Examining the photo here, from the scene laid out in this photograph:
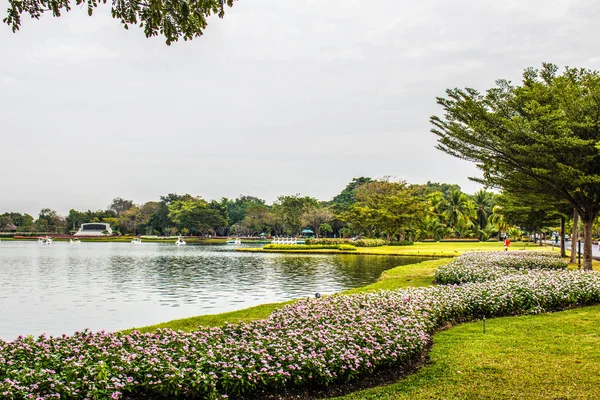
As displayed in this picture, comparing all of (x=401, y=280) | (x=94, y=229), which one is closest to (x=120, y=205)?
(x=94, y=229)

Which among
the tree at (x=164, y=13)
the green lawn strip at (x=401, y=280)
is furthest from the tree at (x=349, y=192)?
the tree at (x=164, y=13)

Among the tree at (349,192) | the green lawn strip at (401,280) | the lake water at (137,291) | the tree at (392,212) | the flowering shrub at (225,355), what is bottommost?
the lake water at (137,291)

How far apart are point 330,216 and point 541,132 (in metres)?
67.4

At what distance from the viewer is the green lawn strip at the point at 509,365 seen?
6.00m

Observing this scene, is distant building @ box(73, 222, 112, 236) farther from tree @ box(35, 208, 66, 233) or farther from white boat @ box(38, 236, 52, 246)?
white boat @ box(38, 236, 52, 246)

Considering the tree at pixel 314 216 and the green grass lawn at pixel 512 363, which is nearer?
the green grass lawn at pixel 512 363

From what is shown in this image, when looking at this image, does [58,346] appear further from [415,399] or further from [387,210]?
[387,210]

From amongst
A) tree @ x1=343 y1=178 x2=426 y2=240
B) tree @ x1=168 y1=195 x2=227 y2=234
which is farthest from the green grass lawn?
tree @ x1=168 y1=195 x2=227 y2=234

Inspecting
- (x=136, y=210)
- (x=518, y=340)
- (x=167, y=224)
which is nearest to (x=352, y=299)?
(x=518, y=340)

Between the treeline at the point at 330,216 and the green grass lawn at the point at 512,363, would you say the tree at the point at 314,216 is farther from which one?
the green grass lawn at the point at 512,363

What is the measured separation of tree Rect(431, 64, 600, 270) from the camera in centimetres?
1577

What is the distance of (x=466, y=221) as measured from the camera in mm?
76250

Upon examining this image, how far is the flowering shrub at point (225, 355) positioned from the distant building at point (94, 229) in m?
116

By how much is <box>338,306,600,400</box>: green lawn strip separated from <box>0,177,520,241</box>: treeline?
33539mm
